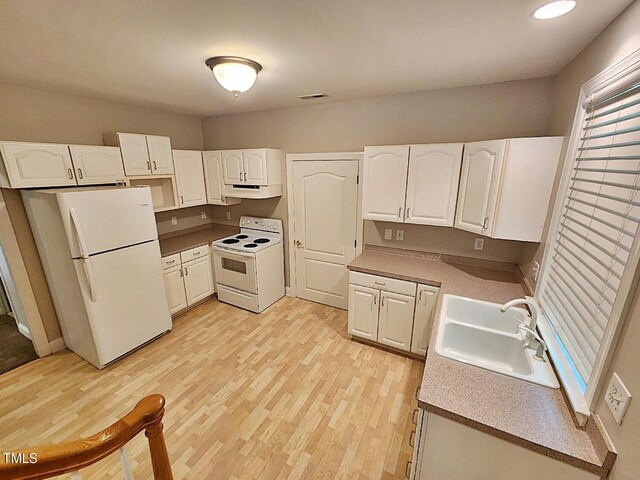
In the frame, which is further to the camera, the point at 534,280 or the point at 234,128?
the point at 234,128

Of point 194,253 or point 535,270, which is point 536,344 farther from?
point 194,253

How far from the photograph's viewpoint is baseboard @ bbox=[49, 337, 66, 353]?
275 cm

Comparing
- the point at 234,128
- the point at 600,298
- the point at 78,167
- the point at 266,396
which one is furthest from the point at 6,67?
the point at 600,298

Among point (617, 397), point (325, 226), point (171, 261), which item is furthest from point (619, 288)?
point (171, 261)

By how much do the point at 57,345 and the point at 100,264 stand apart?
1.25 m

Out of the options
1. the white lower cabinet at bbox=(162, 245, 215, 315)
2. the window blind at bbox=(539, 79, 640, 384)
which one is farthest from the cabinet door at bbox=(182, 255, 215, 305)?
the window blind at bbox=(539, 79, 640, 384)

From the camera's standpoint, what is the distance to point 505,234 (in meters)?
2.05

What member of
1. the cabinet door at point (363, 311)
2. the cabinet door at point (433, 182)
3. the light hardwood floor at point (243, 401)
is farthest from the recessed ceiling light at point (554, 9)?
the light hardwood floor at point (243, 401)

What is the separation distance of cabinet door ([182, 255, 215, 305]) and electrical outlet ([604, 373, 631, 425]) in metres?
3.59

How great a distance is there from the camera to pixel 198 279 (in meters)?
3.55

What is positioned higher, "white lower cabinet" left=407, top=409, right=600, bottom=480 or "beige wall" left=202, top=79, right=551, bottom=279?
"beige wall" left=202, top=79, right=551, bottom=279

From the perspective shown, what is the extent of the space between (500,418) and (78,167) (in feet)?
11.6

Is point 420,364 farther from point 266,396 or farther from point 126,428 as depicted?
point 126,428

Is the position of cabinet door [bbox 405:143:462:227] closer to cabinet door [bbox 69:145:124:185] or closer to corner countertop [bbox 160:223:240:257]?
corner countertop [bbox 160:223:240:257]
